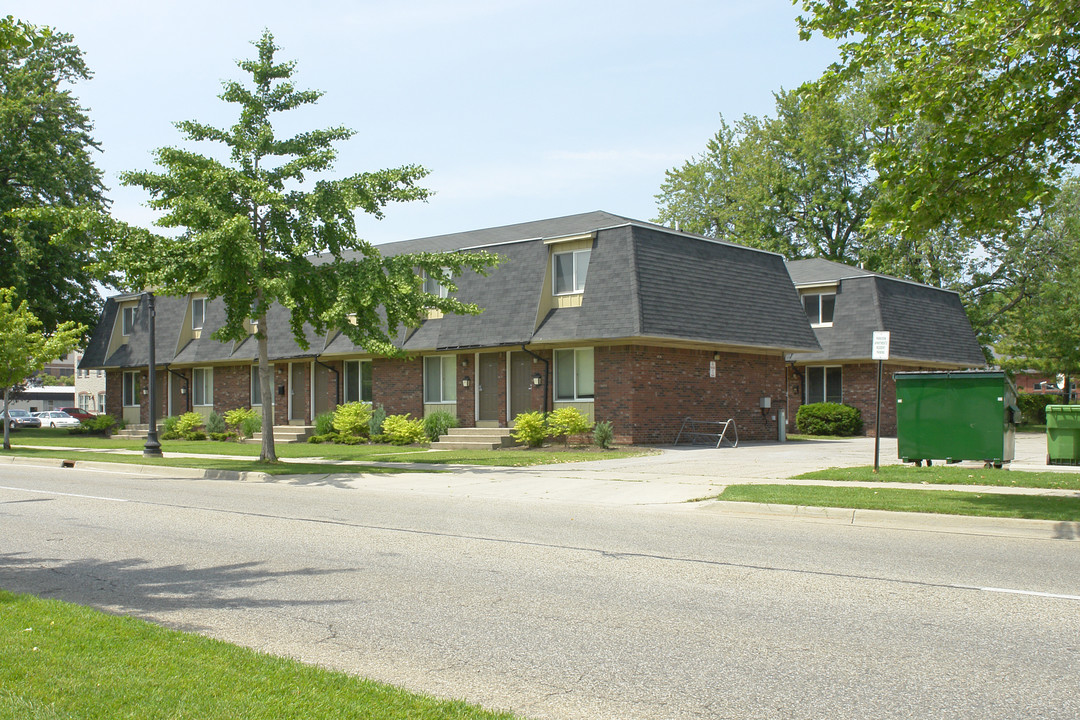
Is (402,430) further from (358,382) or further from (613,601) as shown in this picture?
(613,601)

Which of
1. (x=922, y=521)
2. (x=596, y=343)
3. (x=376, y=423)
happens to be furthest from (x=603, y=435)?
(x=922, y=521)

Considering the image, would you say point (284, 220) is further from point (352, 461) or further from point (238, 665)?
point (238, 665)

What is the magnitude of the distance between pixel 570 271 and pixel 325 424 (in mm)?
9948

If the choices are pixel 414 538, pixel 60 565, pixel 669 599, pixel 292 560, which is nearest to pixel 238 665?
pixel 669 599

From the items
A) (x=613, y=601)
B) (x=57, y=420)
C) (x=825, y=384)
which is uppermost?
(x=825, y=384)

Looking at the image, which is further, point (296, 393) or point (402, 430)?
point (296, 393)

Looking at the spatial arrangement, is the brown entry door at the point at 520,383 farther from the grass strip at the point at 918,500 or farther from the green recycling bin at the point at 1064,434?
the green recycling bin at the point at 1064,434

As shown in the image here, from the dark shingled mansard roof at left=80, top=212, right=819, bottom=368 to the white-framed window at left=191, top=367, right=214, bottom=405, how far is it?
6140mm

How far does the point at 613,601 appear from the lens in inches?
295

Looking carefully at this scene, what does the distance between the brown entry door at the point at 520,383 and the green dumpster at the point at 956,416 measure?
1278 centimetres

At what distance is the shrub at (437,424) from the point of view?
96.2 ft

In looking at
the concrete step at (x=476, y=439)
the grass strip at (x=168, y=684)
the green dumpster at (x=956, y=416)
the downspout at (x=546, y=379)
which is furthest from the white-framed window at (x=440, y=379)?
the grass strip at (x=168, y=684)

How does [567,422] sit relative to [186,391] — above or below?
below

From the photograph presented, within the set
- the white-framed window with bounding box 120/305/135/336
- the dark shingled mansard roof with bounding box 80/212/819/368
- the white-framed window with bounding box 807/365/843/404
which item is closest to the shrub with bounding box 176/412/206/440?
the dark shingled mansard roof with bounding box 80/212/819/368
